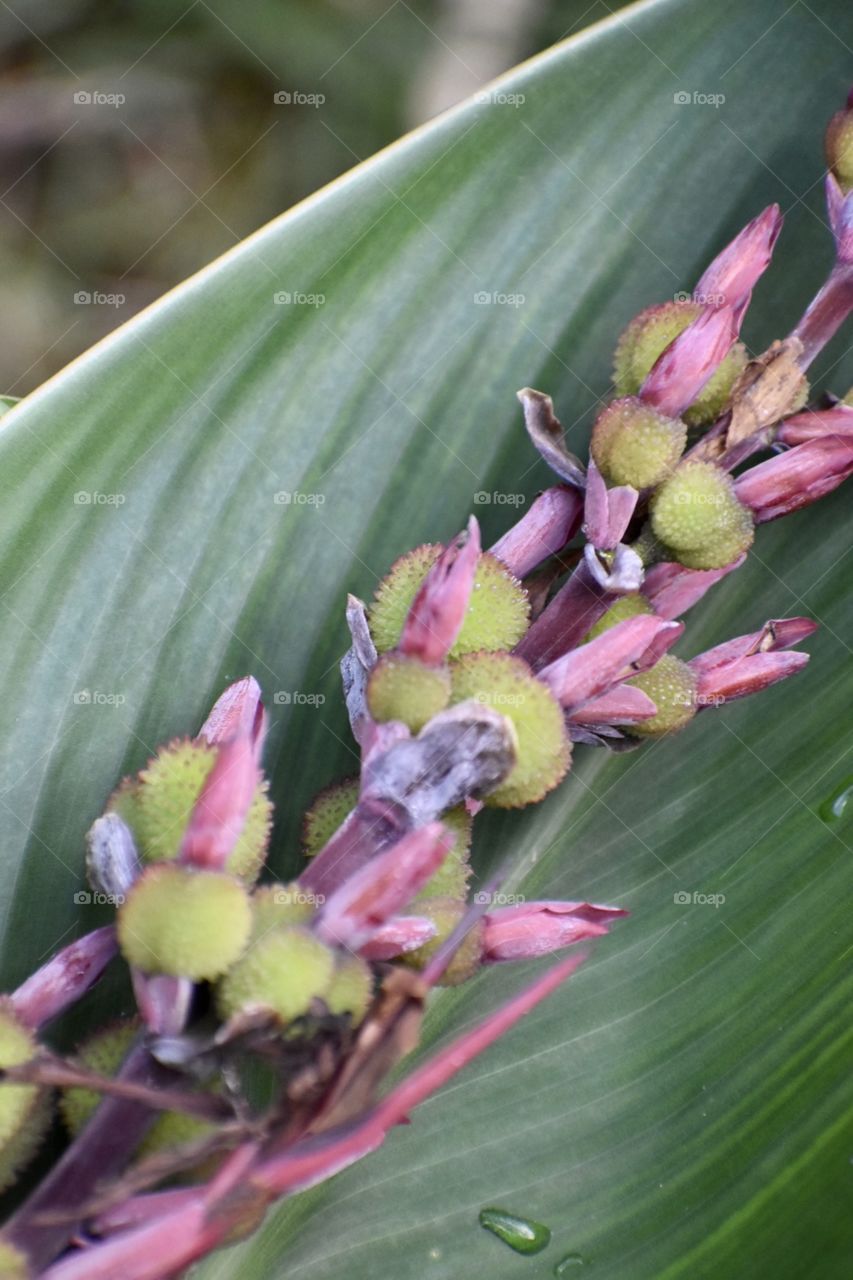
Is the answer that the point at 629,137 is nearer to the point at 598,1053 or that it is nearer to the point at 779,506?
the point at 779,506

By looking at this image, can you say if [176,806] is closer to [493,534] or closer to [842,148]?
[493,534]

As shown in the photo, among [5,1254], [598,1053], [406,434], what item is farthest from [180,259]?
[5,1254]

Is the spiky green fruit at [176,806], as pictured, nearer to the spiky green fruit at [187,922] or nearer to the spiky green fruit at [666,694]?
the spiky green fruit at [187,922]

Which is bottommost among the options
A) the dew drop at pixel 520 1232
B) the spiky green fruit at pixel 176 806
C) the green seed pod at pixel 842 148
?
the dew drop at pixel 520 1232

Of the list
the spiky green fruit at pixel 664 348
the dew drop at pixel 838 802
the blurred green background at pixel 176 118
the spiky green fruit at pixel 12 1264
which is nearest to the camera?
the spiky green fruit at pixel 12 1264

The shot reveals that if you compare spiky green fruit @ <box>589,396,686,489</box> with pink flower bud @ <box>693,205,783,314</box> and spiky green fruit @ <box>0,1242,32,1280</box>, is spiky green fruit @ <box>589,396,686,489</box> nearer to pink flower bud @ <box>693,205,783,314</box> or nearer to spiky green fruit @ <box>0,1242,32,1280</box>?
pink flower bud @ <box>693,205,783,314</box>

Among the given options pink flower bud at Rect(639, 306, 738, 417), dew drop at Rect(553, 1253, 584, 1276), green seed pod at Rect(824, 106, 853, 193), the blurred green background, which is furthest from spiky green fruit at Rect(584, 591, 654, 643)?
the blurred green background

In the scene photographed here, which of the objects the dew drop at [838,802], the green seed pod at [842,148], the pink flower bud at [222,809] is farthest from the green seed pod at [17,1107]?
the green seed pod at [842,148]
